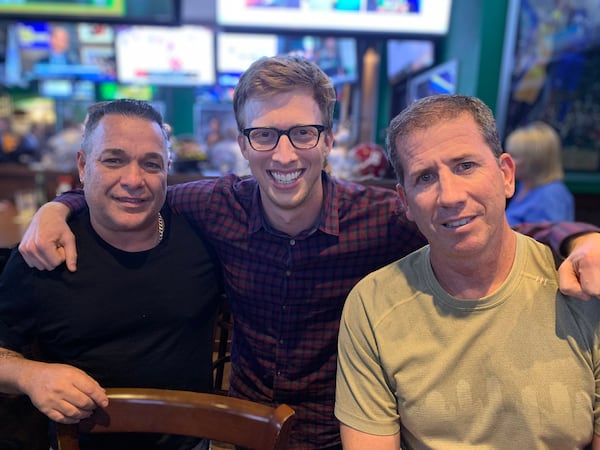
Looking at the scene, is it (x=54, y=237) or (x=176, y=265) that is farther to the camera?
(x=176, y=265)

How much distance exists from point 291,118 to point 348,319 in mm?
612

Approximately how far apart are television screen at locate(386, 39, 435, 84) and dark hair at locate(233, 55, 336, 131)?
215 cm

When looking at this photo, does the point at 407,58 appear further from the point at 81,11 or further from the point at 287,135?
the point at 287,135

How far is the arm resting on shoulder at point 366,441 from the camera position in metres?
1.11

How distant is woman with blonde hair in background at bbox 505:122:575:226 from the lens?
9.09 ft

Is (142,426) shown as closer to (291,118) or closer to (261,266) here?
(261,266)

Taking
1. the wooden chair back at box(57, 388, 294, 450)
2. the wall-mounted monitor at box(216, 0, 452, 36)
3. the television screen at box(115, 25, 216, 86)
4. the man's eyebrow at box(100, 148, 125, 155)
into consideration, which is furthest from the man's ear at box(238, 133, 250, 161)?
the television screen at box(115, 25, 216, 86)

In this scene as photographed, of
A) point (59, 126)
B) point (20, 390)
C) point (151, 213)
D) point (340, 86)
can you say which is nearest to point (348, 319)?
point (151, 213)

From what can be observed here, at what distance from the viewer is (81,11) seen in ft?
10.3

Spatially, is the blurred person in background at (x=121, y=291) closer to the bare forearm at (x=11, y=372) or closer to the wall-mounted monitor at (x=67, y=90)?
the bare forearm at (x=11, y=372)

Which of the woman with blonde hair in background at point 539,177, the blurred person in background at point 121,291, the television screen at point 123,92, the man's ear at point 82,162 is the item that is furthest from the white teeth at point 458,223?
the television screen at point 123,92

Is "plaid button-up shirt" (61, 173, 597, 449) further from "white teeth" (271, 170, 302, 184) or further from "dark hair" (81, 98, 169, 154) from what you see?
"dark hair" (81, 98, 169, 154)

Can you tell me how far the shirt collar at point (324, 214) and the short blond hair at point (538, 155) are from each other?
172 centimetres

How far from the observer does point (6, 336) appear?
132cm
